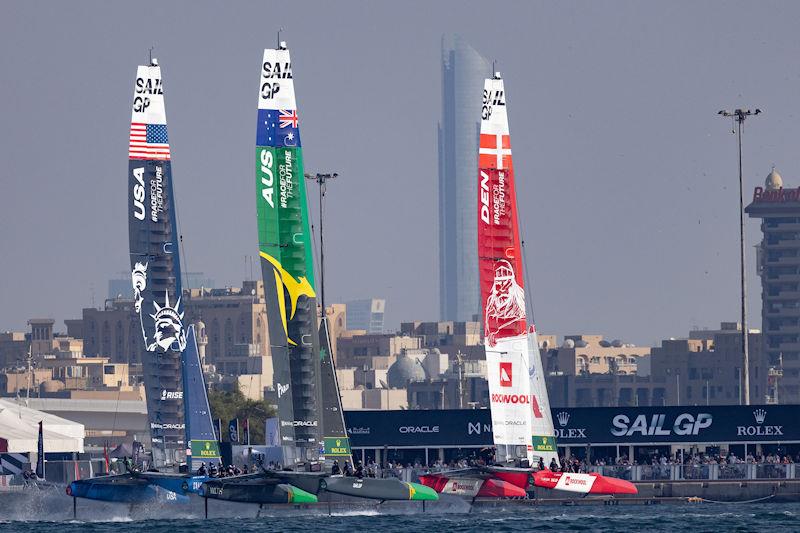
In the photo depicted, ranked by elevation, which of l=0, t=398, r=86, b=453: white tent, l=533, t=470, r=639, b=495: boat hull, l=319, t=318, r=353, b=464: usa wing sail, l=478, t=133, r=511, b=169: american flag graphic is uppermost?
l=478, t=133, r=511, b=169: american flag graphic

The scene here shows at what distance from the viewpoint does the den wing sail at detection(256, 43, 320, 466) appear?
217 feet

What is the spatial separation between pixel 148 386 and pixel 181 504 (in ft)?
17.3

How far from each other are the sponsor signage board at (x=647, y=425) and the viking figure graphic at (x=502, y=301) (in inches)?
786

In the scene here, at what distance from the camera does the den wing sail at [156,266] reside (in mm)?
67625

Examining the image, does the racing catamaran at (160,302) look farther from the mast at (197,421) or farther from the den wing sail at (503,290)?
the den wing sail at (503,290)

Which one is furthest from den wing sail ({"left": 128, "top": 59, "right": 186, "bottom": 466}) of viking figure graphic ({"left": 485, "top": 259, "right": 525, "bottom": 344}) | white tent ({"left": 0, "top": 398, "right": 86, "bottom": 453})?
white tent ({"left": 0, "top": 398, "right": 86, "bottom": 453})

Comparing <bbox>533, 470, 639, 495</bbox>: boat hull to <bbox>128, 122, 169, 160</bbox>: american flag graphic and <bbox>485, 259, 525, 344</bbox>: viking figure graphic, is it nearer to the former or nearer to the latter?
<bbox>485, 259, 525, 344</bbox>: viking figure graphic

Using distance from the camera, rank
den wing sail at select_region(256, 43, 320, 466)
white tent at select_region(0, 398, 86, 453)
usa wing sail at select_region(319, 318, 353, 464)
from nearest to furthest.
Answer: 1. den wing sail at select_region(256, 43, 320, 466)
2. usa wing sail at select_region(319, 318, 353, 464)
3. white tent at select_region(0, 398, 86, 453)

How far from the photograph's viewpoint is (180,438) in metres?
67.8

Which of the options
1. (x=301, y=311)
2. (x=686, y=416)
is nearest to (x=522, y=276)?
(x=301, y=311)

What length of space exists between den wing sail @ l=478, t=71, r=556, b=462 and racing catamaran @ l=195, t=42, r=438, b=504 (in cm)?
602

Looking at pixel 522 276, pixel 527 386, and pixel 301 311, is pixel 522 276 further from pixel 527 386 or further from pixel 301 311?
pixel 301 311

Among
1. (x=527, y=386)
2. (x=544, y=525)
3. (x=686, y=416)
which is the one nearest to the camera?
(x=544, y=525)

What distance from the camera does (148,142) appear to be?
68.2 meters
